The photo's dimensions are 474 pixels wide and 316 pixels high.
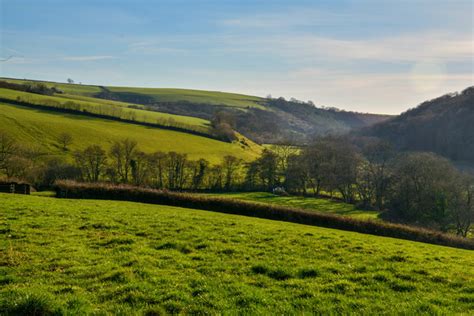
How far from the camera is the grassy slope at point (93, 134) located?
7656 centimetres

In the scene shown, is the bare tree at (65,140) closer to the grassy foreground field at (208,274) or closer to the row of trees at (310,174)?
the row of trees at (310,174)

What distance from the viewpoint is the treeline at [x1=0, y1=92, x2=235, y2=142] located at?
99750 millimetres

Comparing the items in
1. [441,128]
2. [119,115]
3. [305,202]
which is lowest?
[305,202]

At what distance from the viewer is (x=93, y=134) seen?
86.2 meters

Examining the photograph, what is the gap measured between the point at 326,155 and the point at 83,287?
83.3 meters

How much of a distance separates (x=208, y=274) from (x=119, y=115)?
108689 mm

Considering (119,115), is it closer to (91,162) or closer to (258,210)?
(91,162)

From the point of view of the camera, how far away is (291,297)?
8.54 metres

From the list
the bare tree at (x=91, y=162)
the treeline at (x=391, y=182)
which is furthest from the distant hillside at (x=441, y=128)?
the bare tree at (x=91, y=162)

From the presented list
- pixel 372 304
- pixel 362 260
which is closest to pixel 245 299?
pixel 372 304

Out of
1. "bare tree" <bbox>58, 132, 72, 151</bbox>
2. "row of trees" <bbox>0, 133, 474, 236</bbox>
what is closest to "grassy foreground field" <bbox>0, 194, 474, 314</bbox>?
"row of trees" <bbox>0, 133, 474, 236</bbox>

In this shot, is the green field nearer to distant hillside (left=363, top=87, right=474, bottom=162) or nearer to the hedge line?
the hedge line

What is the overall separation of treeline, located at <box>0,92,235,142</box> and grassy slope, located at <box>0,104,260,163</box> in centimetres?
381

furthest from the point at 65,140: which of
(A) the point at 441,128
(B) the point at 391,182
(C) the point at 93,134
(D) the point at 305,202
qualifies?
(A) the point at 441,128
